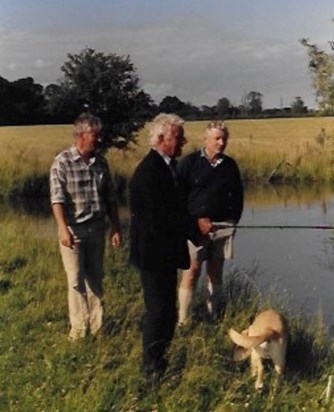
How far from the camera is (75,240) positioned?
6.30m

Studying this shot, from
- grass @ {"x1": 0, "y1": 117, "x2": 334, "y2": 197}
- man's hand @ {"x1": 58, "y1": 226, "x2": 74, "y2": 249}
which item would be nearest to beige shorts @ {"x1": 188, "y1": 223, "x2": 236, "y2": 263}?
man's hand @ {"x1": 58, "y1": 226, "x2": 74, "y2": 249}

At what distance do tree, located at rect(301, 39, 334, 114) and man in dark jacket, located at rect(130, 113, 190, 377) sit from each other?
16.4 feet

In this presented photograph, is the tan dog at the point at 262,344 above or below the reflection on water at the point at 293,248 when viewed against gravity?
above

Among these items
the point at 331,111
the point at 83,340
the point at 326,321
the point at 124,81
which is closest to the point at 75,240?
the point at 83,340

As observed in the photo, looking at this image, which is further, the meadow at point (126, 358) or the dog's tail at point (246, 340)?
the dog's tail at point (246, 340)

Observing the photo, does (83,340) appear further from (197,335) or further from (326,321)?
(326,321)

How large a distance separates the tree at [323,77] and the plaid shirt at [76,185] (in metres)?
4.37

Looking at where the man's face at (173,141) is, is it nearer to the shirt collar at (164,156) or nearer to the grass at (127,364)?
the shirt collar at (164,156)

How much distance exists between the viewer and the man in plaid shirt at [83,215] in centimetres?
618

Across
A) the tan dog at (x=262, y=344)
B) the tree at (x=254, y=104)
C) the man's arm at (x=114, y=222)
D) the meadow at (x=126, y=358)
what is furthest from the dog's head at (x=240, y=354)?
the tree at (x=254, y=104)

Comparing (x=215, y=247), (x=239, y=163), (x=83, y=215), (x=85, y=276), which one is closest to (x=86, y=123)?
(x=83, y=215)

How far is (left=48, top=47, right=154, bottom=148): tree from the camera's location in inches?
787

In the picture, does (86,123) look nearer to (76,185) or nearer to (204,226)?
(76,185)

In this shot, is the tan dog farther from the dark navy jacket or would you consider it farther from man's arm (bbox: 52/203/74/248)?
man's arm (bbox: 52/203/74/248)
